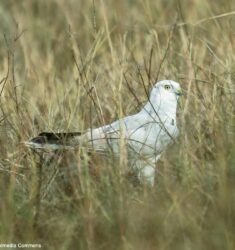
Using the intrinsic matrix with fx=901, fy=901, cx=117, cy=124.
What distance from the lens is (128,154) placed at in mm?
4457

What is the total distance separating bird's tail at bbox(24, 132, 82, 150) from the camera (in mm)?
4453

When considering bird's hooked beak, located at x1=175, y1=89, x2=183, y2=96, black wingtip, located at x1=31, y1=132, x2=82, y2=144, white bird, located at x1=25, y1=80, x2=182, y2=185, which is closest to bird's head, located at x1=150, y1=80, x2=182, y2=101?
bird's hooked beak, located at x1=175, y1=89, x2=183, y2=96

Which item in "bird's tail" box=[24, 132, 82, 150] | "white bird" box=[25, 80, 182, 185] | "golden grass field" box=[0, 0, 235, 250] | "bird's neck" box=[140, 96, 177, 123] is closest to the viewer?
"golden grass field" box=[0, 0, 235, 250]

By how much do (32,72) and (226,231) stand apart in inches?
125

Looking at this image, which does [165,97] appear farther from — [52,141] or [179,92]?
[52,141]

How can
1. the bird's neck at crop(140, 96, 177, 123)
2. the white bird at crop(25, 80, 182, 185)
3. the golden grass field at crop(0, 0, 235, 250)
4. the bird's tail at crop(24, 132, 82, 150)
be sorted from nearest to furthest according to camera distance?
the golden grass field at crop(0, 0, 235, 250) → the white bird at crop(25, 80, 182, 185) → the bird's tail at crop(24, 132, 82, 150) → the bird's neck at crop(140, 96, 177, 123)

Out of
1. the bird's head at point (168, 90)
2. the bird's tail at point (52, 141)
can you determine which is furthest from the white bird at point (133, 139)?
the bird's head at point (168, 90)

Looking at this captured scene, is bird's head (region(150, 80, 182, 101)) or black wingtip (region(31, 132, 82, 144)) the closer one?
black wingtip (region(31, 132, 82, 144))

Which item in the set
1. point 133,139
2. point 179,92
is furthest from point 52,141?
point 179,92

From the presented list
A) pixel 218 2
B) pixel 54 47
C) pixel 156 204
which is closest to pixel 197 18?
pixel 218 2

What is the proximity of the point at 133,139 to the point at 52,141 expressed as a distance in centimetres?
41

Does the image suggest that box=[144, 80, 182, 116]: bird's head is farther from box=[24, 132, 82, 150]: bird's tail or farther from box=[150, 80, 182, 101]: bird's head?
box=[24, 132, 82, 150]: bird's tail

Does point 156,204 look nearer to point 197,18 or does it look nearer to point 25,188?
point 25,188

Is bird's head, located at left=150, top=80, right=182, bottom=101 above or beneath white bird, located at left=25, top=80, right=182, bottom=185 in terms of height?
above
